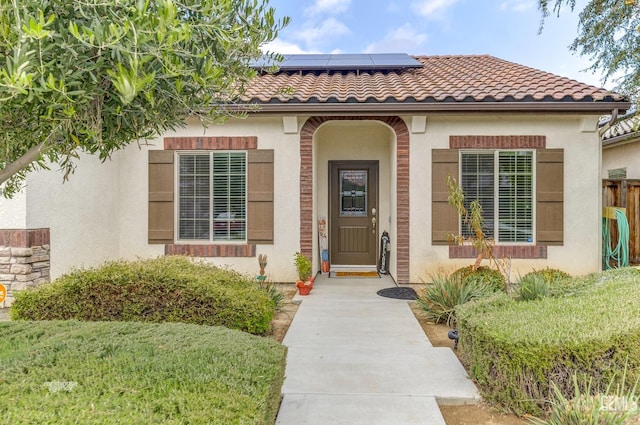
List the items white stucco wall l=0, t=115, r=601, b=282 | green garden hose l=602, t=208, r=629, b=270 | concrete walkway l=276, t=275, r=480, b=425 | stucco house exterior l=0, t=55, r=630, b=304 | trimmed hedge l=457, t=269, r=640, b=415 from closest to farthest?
trimmed hedge l=457, t=269, r=640, b=415 → concrete walkway l=276, t=275, r=480, b=425 → stucco house exterior l=0, t=55, r=630, b=304 → white stucco wall l=0, t=115, r=601, b=282 → green garden hose l=602, t=208, r=629, b=270

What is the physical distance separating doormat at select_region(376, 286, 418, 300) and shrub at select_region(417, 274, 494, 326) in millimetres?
1024

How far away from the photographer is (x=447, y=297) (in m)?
5.32

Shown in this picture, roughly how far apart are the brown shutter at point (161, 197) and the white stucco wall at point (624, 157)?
1073cm

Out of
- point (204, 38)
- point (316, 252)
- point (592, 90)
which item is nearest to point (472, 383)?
point (204, 38)

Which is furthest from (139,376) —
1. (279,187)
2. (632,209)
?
(632,209)

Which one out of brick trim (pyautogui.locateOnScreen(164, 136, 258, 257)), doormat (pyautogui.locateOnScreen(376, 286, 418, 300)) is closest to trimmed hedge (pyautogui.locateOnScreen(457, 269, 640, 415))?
doormat (pyautogui.locateOnScreen(376, 286, 418, 300))

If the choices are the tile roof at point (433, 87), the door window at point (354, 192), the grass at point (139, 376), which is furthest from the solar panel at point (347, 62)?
the grass at point (139, 376)

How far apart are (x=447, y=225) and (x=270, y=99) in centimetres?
407

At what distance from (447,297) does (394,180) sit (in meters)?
3.07

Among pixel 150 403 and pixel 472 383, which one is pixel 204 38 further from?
pixel 472 383

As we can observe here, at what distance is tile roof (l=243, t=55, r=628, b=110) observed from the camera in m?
6.94

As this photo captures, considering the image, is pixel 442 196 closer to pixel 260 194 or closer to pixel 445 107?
pixel 445 107

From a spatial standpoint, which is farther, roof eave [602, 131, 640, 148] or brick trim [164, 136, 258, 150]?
roof eave [602, 131, 640, 148]

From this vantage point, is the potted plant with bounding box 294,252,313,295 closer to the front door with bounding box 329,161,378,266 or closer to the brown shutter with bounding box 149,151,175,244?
the front door with bounding box 329,161,378,266
